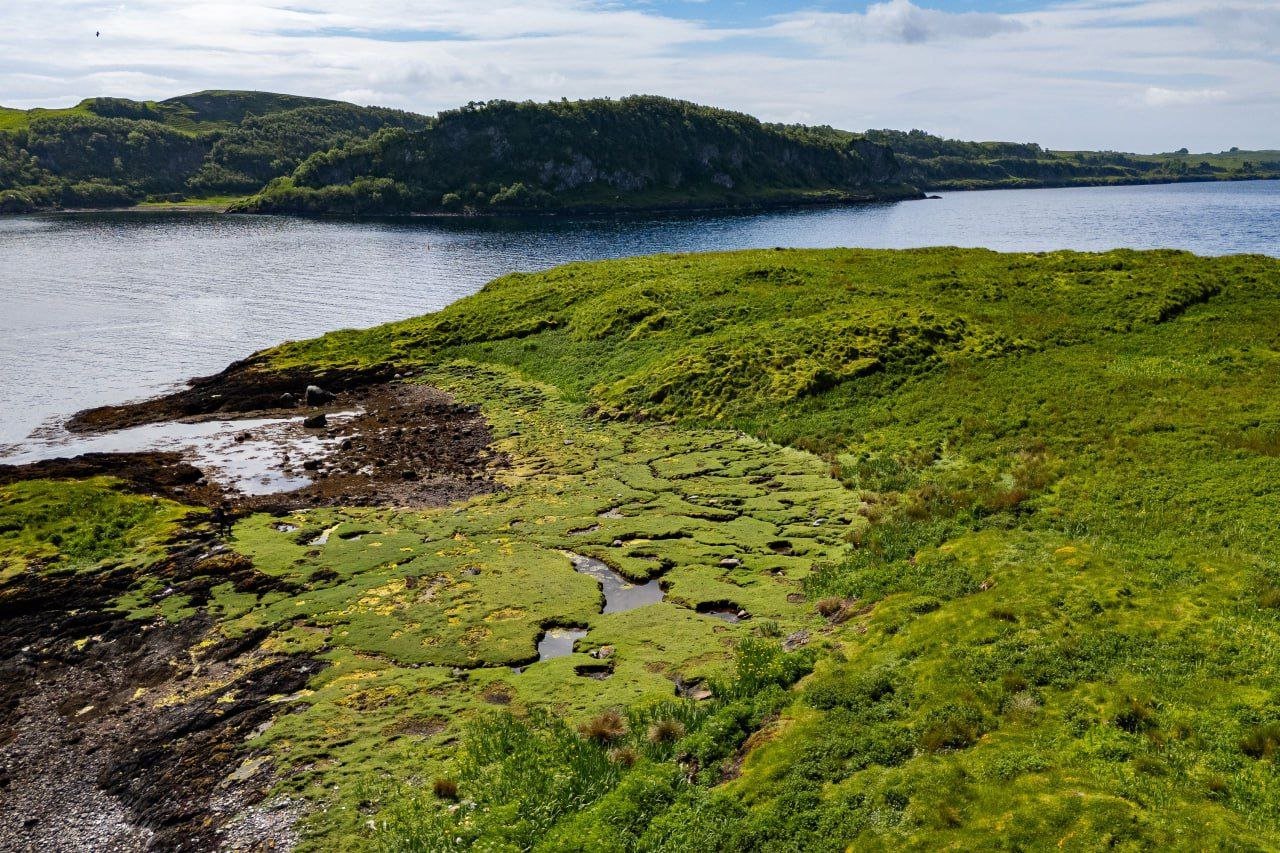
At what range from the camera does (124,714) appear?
81.8 ft

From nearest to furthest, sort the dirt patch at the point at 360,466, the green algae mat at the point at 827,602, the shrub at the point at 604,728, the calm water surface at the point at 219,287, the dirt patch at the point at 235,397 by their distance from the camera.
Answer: the green algae mat at the point at 827,602 < the shrub at the point at 604,728 < the dirt patch at the point at 360,466 < the dirt patch at the point at 235,397 < the calm water surface at the point at 219,287

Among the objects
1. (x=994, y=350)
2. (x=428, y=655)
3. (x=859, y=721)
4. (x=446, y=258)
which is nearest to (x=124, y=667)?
(x=428, y=655)

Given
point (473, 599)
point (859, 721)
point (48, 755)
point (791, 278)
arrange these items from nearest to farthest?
point (859, 721), point (48, 755), point (473, 599), point (791, 278)

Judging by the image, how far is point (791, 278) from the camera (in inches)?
2825

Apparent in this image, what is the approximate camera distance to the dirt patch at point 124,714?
20562 mm

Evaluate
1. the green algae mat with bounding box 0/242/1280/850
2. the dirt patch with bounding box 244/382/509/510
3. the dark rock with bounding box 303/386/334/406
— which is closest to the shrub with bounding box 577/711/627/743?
the green algae mat with bounding box 0/242/1280/850

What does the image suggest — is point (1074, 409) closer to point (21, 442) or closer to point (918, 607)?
point (918, 607)

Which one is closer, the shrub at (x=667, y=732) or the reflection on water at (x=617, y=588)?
the shrub at (x=667, y=732)

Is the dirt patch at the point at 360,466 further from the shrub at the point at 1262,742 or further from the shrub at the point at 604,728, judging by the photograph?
the shrub at the point at 1262,742

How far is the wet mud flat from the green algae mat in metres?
1.17

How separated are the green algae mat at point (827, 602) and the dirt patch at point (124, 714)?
1.19 meters

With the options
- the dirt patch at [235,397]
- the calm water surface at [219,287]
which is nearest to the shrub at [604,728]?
the dirt patch at [235,397]

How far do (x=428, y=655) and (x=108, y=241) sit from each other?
217775 mm

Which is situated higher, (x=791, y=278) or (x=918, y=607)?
(x=791, y=278)
